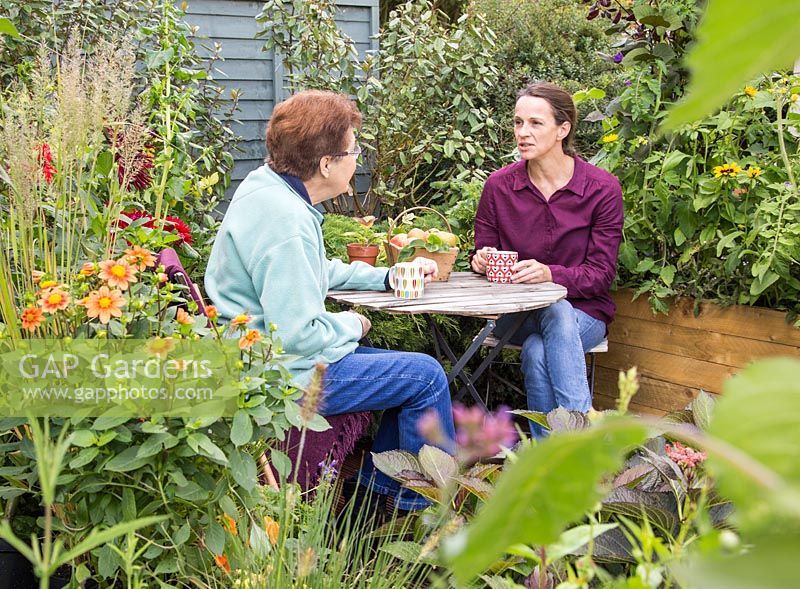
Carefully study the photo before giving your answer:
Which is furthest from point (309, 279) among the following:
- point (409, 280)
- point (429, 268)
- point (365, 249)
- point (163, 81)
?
point (163, 81)

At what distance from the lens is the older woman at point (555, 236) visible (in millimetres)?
3270

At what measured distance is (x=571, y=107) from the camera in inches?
139

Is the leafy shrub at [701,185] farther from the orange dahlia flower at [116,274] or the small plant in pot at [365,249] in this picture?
the orange dahlia flower at [116,274]

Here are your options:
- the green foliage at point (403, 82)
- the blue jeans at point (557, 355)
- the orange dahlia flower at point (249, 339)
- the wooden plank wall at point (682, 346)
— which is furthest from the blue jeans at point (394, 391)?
the green foliage at point (403, 82)

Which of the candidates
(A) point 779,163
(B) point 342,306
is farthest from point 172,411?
(A) point 779,163

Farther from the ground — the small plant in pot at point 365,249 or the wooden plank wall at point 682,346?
the small plant in pot at point 365,249

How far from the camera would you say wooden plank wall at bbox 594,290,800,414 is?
335 cm

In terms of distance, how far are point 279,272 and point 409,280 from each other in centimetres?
65

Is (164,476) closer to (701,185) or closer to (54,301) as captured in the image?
(54,301)

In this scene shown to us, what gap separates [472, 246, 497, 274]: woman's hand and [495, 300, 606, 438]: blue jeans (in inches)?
10.8

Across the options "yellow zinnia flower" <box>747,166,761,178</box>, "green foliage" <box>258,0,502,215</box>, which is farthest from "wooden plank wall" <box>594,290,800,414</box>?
"green foliage" <box>258,0,502,215</box>

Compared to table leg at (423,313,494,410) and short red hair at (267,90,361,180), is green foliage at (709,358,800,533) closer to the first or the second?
short red hair at (267,90,361,180)

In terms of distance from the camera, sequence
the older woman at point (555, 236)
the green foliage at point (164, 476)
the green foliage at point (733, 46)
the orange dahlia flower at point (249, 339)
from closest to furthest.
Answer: the green foliage at point (733, 46) → the green foliage at point (164, 476) → the orange dahlia flower at point (249, 339) → the older woman at point (555, 236)

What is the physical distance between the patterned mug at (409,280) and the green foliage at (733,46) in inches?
109
